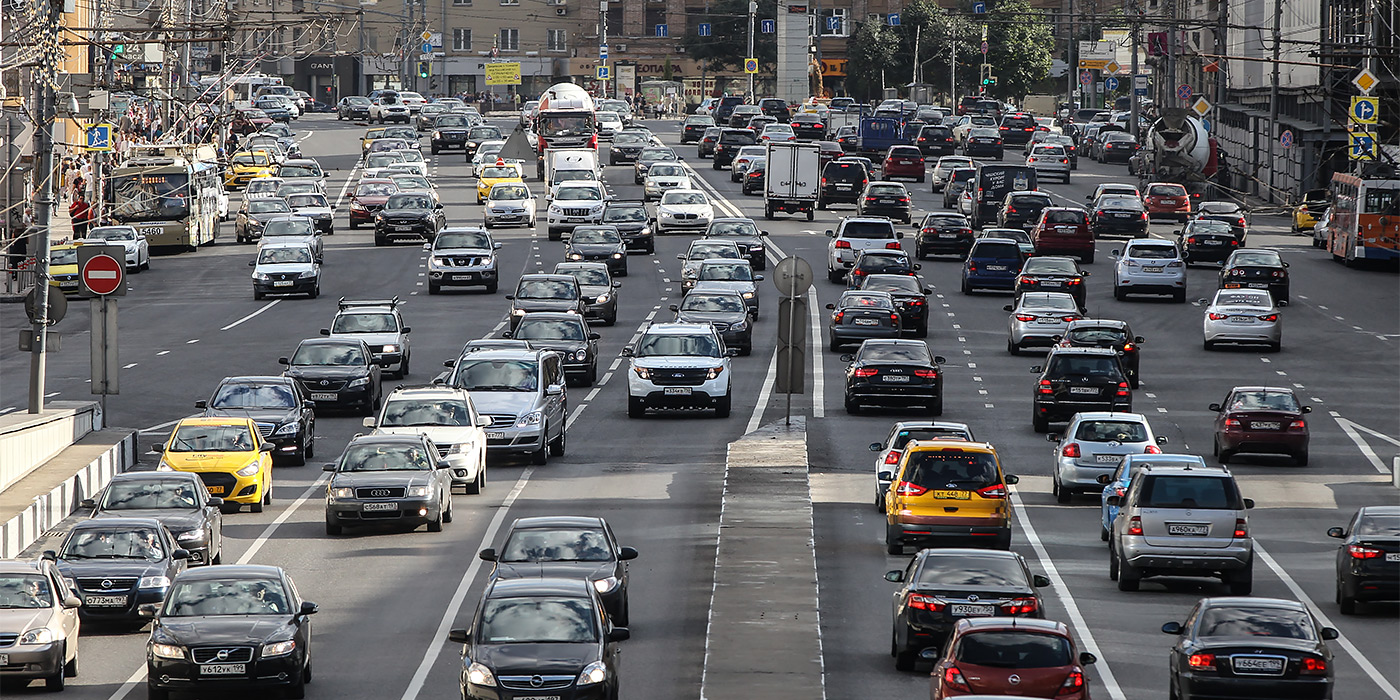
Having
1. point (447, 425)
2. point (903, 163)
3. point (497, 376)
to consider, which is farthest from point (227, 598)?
point (903, 163)

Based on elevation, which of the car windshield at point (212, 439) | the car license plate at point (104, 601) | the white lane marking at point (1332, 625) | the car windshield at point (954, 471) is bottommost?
the white lane marking at point (1332, 625)

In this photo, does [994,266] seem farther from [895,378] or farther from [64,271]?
[64,271]

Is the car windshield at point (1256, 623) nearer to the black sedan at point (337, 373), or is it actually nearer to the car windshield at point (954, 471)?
the car windshield at point (954, 471)

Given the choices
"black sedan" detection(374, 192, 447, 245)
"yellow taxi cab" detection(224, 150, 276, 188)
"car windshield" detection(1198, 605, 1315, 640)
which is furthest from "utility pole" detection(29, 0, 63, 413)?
"yellow taxi cab" detection(224, 150, 276, 188)

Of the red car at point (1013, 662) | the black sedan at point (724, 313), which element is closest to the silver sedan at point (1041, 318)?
the black sedan at point (724, 313)

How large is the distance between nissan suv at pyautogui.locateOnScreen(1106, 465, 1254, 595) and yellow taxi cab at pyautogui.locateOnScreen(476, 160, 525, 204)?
58179 mm

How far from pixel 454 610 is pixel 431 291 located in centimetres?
3385

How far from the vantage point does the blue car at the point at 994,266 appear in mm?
55469

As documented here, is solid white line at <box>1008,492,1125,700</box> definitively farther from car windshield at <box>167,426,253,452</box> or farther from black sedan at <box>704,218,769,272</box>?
black sedan at <box>704,218,769,272</box>

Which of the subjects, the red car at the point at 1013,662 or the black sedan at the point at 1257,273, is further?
the black sedan at the point at 1257,273

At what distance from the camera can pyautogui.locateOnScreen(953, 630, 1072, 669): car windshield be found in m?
16.9

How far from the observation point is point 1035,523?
2947cm

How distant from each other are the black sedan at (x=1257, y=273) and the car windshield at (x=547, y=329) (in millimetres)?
19002

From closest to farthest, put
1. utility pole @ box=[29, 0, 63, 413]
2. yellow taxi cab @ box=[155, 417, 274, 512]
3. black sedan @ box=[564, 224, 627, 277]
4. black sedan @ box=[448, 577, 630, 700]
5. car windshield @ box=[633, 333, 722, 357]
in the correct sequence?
black sedan @ box=[448, 577, 630, 700] < yellow taxi cab @ box=[155, 417, 274, 512] < utility pole @ box=[29, 0, 63, 413] < car windshield @ box=[633, 333, 722, 357] < black sedan @ box=[564, 224, 627, 277]
